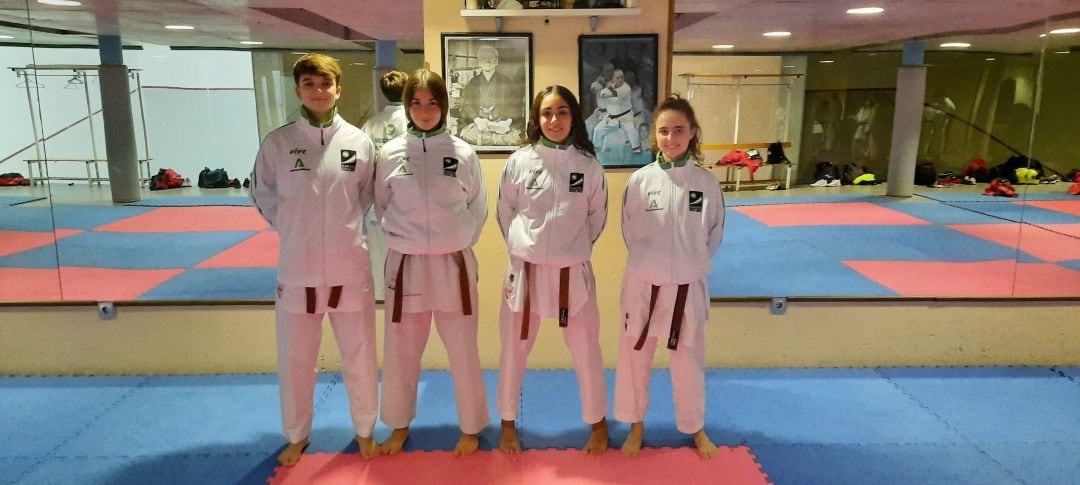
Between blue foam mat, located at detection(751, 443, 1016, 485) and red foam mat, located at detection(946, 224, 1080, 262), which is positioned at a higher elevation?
red foam mat, located at detection(946, 224, 1080, 262)

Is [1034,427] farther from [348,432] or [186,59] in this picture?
[186,59]

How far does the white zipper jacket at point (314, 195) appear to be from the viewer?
2363 millimetres

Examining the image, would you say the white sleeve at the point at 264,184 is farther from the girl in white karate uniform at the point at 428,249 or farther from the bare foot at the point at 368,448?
the bare foot at the point at 368,448

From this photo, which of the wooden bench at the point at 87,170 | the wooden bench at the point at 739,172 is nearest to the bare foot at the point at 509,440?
the wooden bench at the point at 739,172

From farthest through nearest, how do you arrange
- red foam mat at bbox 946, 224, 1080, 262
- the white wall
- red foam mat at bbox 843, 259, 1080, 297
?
the white wall
red foam mat at bbox 946, 224, 1080, 262
red foam mat at bbox 843, 259, 1080, 297

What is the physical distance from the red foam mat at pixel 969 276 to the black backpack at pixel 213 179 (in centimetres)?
700

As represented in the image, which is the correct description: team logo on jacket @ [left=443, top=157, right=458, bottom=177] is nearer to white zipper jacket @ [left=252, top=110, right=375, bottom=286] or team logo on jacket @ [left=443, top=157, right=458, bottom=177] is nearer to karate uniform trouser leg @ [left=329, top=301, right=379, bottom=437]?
white zipper jacket @ [left=252, top=110, right=375, bottom=286]

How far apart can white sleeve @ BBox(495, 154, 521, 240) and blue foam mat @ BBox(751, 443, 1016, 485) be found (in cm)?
140

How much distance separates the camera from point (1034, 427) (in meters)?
2.92

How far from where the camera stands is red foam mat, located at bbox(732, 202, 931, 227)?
23.2 ft

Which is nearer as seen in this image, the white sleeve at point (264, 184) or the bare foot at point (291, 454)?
the white sleeve at point (264, 184)

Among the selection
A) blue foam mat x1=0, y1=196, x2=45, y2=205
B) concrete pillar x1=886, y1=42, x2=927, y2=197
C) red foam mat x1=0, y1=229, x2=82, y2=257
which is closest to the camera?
red foam mat x1=0, y1=229, x2=82, y2=257

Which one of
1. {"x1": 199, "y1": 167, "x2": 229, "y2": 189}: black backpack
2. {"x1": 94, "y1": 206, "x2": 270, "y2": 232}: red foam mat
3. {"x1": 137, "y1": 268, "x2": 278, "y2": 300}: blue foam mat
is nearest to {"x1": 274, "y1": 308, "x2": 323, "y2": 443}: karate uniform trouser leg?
{"x1": 137, "y1": 268, "x2": 278, "y2": 300}: blue foam mat

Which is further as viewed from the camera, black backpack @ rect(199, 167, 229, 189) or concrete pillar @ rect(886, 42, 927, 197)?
concrete pillar @ rect(886, 42, 927, 197)
